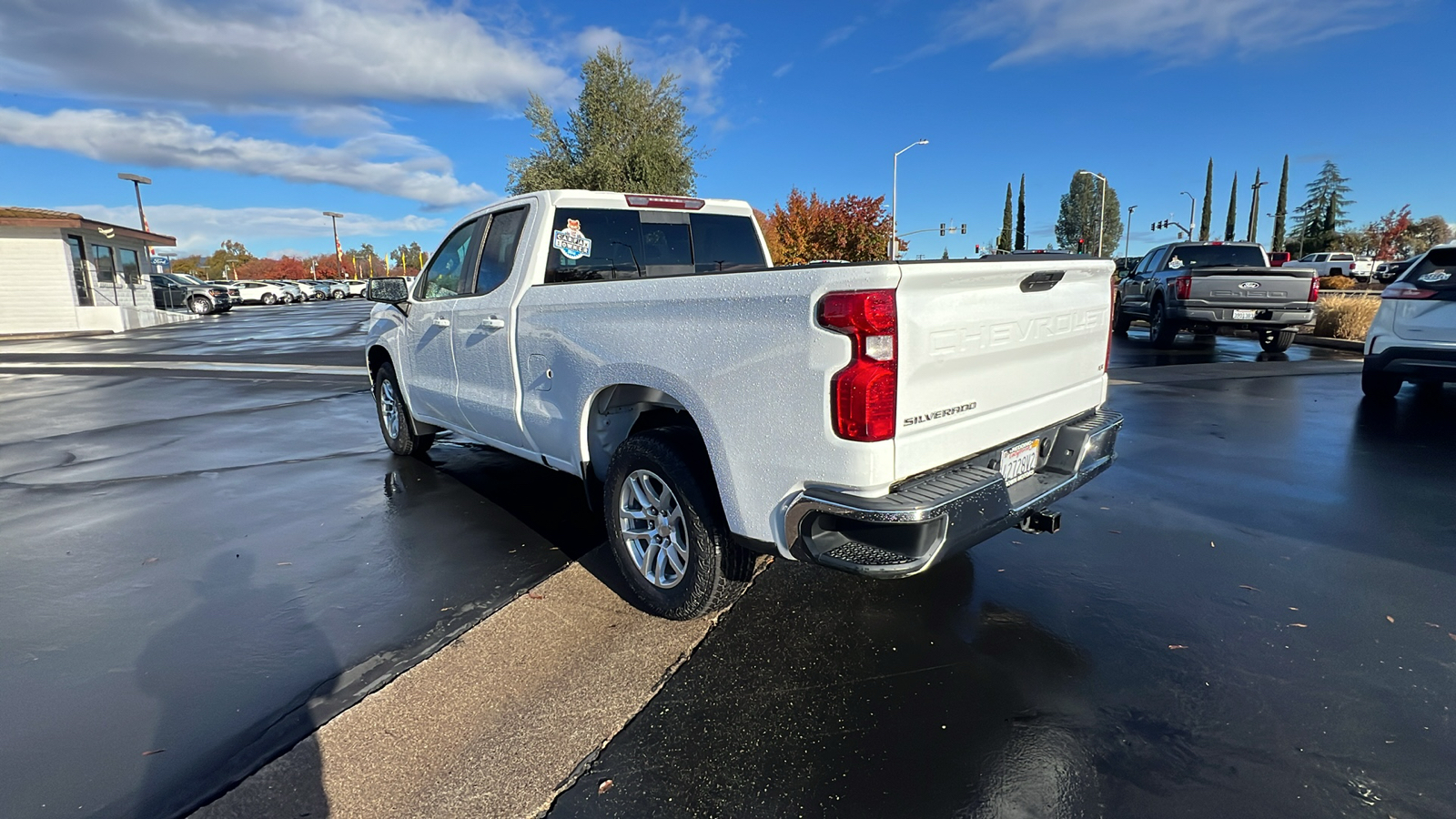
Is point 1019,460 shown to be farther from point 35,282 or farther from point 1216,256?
point 35,282

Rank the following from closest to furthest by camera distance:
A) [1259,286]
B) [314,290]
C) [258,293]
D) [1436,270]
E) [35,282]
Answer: [1436,270], [1259,286], [35,282], [258,293], [314,290]

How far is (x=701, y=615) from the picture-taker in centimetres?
326

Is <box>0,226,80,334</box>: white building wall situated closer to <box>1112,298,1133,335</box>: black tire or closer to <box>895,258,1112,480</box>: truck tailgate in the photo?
<box>1112,298,1133,335</box>: black tire

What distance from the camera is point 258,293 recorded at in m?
49.5

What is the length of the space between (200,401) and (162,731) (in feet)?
29.2

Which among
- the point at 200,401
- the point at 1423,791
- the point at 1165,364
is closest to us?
the point at 1423,791

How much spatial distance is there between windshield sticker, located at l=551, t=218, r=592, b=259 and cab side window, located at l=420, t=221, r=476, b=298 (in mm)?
967

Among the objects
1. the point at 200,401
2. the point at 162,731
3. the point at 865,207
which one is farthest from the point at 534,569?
the point at 865,207

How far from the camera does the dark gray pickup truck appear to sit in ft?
38.0

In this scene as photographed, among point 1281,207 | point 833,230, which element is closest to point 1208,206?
point 1281,207

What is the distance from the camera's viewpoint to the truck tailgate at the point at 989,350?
8.32 ft

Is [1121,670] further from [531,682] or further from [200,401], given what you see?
[200,401]

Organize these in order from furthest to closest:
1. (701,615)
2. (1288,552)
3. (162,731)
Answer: (1288,552) < (701,615) < (162,731)

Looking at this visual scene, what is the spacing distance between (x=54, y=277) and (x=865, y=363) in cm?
3343
